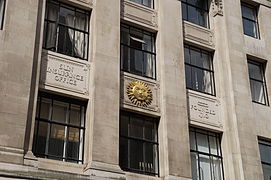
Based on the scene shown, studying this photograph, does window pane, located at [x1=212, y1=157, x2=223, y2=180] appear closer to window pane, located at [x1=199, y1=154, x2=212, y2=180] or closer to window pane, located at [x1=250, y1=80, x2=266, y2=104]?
window pane, located at [x1=199, y1=154, x2=212, y2=180]

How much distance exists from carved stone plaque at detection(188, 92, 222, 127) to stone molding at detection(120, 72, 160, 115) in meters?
1.72

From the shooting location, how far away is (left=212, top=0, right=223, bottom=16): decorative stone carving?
23.2 metres

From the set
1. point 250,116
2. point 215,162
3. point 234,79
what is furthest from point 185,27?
point 215,162

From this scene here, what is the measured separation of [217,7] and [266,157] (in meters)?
8.05

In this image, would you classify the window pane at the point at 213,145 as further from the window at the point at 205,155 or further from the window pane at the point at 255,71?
the window pane at the point at 255,71

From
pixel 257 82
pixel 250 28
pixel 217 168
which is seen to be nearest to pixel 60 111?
pixel 217 168

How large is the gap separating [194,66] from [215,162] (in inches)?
187

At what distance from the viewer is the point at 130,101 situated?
18.6 m

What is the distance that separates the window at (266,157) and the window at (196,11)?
668cm

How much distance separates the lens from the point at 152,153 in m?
18.6

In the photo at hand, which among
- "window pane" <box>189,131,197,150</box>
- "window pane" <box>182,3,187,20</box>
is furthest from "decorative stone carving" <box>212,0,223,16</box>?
"window pane" <box>189,131,197,150</box>

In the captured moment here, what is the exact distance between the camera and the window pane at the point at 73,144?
55.0 feet

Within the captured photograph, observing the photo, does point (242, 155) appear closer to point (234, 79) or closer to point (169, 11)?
point (234, 79)

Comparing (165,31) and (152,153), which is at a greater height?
(165,31)
